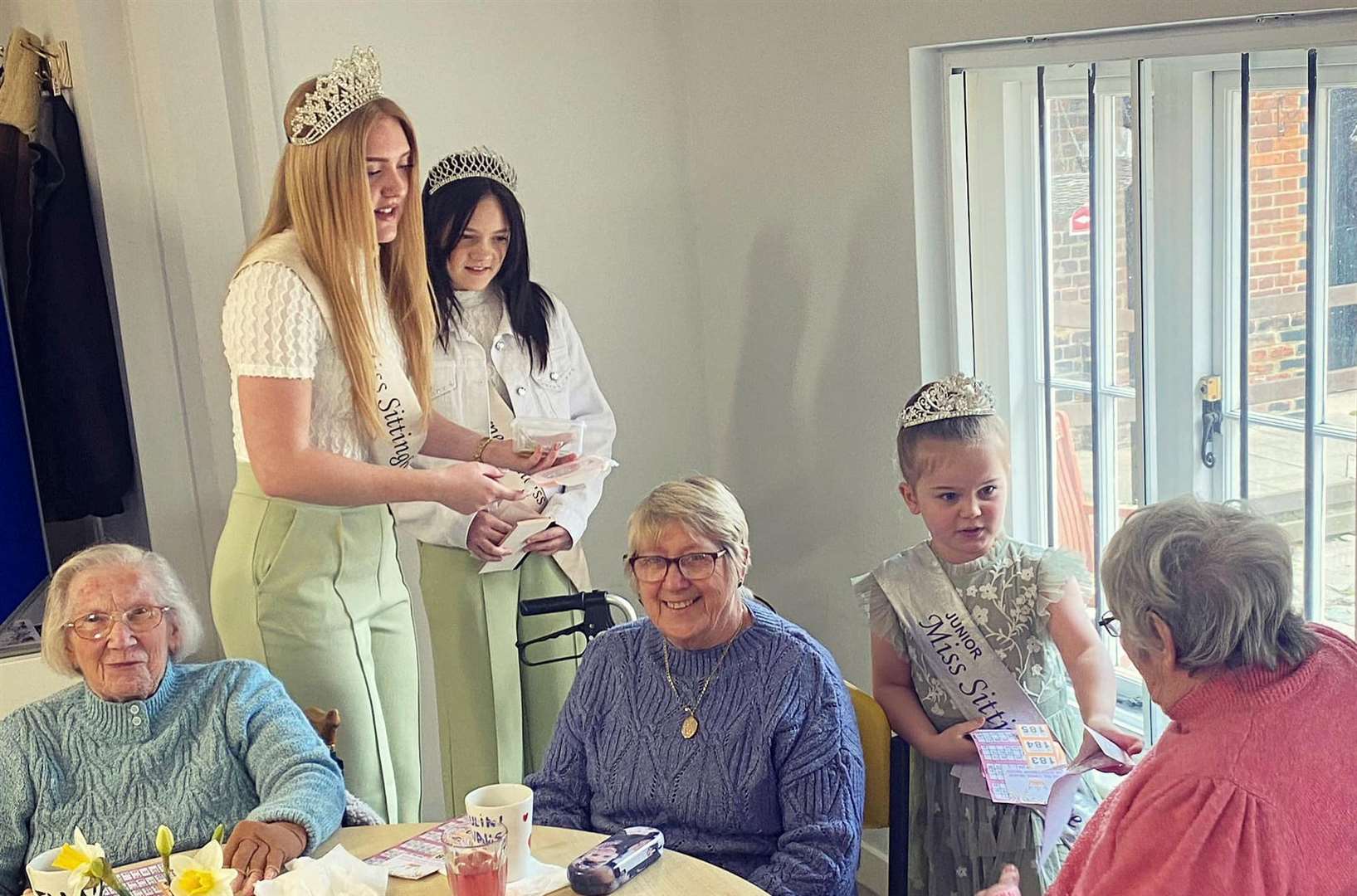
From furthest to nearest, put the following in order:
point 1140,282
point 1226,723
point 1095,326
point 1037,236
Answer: point 1037,236
point 1095,326
point 1140,282
point 1226,723

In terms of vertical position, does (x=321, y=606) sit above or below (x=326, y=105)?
below

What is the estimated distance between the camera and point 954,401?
7.34 feet

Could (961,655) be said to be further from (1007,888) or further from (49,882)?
(49,882)

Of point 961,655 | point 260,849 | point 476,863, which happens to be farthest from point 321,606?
point 961,655

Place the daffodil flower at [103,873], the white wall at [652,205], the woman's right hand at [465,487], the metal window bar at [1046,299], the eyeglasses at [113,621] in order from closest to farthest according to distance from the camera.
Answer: the daffodil flower at [103,873] < the eyeglasses at [113,621] < the woman's right hand at [465,487] < the metal window bar at [1046,299] < the white wall at [652,205]

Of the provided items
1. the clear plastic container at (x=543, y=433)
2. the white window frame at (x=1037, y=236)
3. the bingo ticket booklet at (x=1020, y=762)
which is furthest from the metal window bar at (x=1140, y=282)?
the clear plastic container at (x=543, y=433)

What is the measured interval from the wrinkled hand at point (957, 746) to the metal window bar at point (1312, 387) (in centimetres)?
58

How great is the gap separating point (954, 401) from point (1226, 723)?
85cm

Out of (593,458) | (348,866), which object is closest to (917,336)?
(593,458)

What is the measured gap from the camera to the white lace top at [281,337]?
2244 mm

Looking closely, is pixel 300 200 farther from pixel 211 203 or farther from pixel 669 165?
pixel 669 165

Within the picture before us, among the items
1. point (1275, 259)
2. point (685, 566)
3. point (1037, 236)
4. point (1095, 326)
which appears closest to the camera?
point (685, 566)

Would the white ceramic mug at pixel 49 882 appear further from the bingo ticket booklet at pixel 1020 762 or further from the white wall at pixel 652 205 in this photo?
the white wall at pixel 652 205

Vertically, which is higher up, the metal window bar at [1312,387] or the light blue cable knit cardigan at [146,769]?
the metal window bar at [1312,387]
